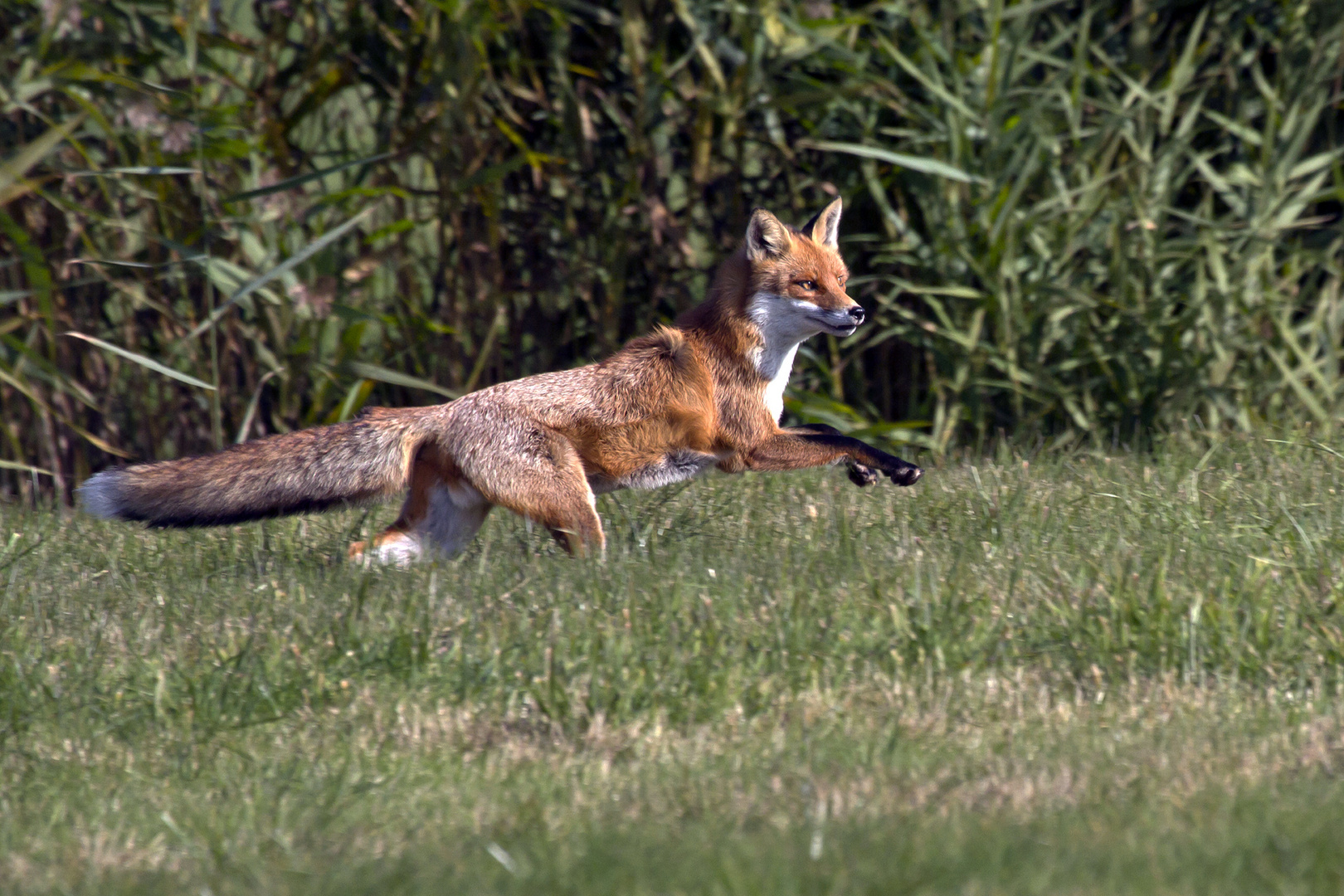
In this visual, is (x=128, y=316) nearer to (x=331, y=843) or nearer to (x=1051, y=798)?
(x=331, y=843)

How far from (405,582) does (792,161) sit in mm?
3557

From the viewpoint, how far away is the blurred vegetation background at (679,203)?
6445 millimetres

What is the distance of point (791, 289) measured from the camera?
5094mm

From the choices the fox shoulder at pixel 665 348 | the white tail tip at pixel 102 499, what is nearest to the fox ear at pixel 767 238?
the fox shoulder at pixel 665 348

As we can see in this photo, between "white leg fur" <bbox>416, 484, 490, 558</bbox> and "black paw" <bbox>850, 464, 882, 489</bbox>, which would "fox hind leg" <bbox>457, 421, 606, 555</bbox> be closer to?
"white leg fur" <bbox>416, 484, 490, 558</bbox>

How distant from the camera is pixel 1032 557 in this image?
169 inches

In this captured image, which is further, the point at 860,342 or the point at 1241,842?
the point at 860,342

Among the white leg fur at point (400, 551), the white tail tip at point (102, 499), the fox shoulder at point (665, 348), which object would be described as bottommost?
the white leg fur at point (400, 551)

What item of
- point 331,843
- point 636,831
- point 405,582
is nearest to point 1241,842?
point 636,831

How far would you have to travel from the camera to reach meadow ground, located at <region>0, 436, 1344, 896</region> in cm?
258

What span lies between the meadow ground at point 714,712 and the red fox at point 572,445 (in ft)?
0.71

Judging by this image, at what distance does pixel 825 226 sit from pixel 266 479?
92.8 inches

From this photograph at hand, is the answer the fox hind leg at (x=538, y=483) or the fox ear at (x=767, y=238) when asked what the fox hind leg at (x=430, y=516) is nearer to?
the fox hind leg at (x=538, y=483)

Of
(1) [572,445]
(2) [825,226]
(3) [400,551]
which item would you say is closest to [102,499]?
(3) [400,551]
